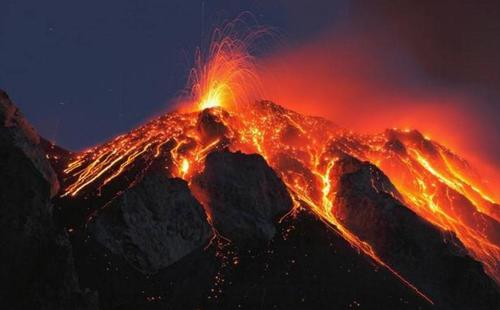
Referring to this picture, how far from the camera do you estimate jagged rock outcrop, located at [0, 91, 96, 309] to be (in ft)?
160

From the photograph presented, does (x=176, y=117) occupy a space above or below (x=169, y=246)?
above

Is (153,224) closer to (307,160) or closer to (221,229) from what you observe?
(221,229)

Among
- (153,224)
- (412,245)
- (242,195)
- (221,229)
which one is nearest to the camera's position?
(153,224)

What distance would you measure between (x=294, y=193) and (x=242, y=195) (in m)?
10.9

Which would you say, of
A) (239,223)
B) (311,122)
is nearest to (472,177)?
(311,122)

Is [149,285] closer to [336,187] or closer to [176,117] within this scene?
[336,187]

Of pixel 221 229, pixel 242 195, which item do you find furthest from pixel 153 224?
pixel 242 195

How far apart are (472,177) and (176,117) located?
76777mm

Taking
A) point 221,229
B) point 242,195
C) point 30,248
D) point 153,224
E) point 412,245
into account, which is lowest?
point 412,245

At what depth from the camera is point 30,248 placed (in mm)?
52719

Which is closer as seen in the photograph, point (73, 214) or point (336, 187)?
point (73, 214)

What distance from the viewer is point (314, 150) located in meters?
115

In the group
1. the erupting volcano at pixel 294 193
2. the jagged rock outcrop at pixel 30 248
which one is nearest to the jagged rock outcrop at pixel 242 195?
the erupting volcano at pixel 294 193

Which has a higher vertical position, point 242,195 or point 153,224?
point 242,195
